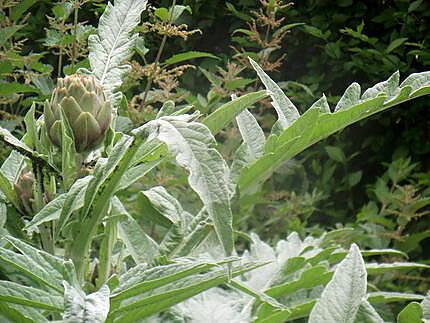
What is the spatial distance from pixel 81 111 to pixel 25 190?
105 millimetres

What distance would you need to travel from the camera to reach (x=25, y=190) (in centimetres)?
69

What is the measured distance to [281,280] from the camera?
33.9 inches

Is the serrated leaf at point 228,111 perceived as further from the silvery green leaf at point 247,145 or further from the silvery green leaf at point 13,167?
the silvery green leaf at point 13,167

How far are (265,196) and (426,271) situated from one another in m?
0.47

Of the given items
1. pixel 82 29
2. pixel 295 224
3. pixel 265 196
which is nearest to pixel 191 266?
pixel 82 29

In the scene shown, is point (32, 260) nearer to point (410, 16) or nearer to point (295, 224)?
point (295, 224)

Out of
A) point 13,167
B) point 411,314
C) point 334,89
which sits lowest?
point 334,89

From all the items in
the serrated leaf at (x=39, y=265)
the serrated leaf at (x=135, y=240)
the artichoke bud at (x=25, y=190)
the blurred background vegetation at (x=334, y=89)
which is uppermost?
the serrated leaf at (x=39, y=265)

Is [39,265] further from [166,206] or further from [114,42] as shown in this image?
[114,42]

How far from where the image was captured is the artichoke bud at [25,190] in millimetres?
682

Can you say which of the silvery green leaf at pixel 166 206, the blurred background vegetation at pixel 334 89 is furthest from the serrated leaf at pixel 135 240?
the blurred background vegetation at pixel 334 89

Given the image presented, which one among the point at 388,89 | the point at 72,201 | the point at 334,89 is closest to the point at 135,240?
the point at 72,201

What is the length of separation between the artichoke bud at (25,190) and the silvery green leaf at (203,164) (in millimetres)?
167

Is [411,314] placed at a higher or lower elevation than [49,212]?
lower
